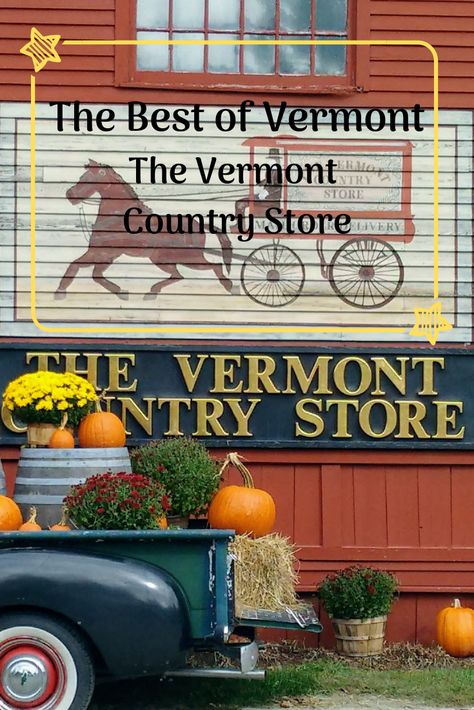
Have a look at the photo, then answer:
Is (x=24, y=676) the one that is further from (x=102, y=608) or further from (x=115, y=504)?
(x=115, y=504)

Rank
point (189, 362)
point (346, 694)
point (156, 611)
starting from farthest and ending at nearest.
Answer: point (189, 362)
point (346, 694)
point (156, 611)

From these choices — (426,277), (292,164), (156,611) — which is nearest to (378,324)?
(426,277)

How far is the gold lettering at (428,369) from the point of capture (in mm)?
8859

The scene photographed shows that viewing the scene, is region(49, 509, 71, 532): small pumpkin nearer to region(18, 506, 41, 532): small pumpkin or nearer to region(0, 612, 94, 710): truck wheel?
region(18, 506, 41, 532): small pumpkin

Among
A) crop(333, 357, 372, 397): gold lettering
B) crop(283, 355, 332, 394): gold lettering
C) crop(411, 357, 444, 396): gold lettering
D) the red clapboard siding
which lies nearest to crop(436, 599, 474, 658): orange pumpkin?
crop(411, 357, 444, 396): gold lettering

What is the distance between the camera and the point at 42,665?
6133 mm

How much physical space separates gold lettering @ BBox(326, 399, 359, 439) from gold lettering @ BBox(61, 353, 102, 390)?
178cm

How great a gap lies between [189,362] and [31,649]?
3.13 metres

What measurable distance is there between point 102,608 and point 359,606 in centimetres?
261

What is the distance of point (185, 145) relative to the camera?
894 centimetres

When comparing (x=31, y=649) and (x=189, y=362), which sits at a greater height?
(x=189, y=362)

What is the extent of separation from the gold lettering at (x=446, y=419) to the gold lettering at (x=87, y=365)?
2.60 m

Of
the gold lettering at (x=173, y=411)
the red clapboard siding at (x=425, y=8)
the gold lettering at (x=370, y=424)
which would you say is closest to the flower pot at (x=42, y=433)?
the gold lettering at (x=173, y=411)

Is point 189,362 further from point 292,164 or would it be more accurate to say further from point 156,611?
point 156,611
